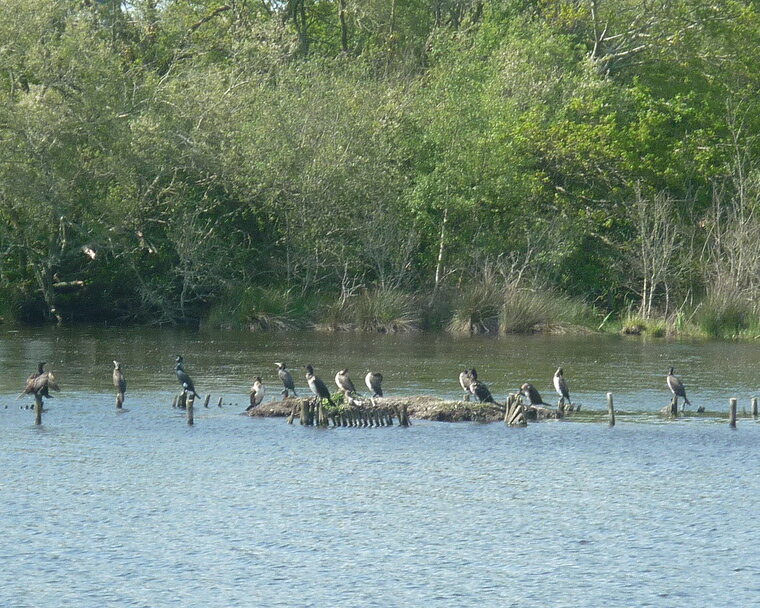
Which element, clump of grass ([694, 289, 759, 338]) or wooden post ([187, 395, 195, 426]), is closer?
wooden post ([187, 395, 195, 426])

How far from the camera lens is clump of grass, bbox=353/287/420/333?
2036 inches

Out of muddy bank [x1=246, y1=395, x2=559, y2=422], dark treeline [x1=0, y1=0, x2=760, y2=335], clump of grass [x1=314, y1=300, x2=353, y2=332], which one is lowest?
muddy bank [x1=246, y1=395, x2=559, y2=422]

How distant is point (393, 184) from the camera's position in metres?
53.4

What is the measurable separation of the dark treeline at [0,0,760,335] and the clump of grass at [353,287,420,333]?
0.08 metres

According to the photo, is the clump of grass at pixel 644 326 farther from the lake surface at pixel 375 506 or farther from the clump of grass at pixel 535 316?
the lake surface at pixel 375 506

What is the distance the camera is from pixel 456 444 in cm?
2647

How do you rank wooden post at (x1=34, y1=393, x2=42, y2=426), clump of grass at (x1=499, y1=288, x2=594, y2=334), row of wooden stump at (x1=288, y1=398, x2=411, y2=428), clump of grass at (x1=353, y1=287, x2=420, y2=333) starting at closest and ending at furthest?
1. wooden post at (x1=34, y1=393, x2=42, y2=426)
2. row of wooden stump at (x1=288, y1=398, x2=411, y2=428)
3. clump of grass at (x1=499, y1=288, x2=594, y2=334)
4. clump of grass at (x1=353, y1=287, x2=420, y2=333)

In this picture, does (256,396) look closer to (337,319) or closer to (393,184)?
(337,319)

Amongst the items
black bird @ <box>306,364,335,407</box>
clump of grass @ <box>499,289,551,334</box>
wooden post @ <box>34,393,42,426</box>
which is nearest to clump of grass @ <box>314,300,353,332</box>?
clump of grass @ <box>499,289,551,334</box>

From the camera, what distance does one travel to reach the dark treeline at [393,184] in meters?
50.1

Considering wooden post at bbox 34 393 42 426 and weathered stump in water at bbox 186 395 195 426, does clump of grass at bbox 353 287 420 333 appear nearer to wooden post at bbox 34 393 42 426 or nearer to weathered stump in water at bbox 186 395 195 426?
weathered stump in water at bbox 186 395 195 426

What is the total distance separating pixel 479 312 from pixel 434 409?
22.7m

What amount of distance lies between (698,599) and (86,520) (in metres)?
9.41

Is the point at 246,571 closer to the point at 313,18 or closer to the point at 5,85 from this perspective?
the point at 5,85
